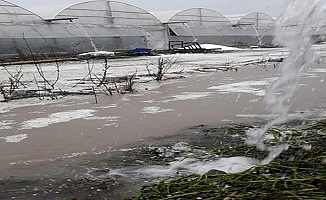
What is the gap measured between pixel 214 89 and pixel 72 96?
268 cm

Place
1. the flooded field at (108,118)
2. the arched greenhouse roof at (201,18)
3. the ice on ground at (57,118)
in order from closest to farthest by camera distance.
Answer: the flooded field at (108,118) < the ice on ground at (57,118) < the arched greenhouse roof at (201,18)

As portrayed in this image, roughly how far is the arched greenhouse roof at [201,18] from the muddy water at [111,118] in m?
27.1

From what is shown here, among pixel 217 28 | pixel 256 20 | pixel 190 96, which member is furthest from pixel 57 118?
pixel 256 20

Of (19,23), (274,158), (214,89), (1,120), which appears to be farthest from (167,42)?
(274,158)

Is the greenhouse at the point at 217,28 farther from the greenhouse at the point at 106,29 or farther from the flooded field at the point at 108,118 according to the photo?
the flooded field at the point at 108,118

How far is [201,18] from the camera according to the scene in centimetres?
3722

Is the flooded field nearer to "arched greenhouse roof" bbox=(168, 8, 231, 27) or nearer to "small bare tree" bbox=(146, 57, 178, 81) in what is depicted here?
"small bare tree" bbox=(146, 57, 178, 81)

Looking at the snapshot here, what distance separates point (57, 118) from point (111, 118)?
0.73 meters

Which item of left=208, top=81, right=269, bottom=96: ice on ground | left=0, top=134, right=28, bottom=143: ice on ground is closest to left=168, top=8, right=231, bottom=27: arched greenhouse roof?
left=208, top=81, right=269, bottom=96: ice on ground

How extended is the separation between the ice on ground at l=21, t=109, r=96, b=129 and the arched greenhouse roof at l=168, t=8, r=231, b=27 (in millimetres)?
28485

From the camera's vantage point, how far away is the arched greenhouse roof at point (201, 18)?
35594 millimetres

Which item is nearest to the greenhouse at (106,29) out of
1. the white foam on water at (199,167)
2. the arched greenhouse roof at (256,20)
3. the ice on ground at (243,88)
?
the arched greenhouse roof at (256,20)

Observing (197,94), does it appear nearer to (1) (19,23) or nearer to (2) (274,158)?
(2) (274,158)

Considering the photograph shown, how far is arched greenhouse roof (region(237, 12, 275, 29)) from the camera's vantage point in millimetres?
41778
